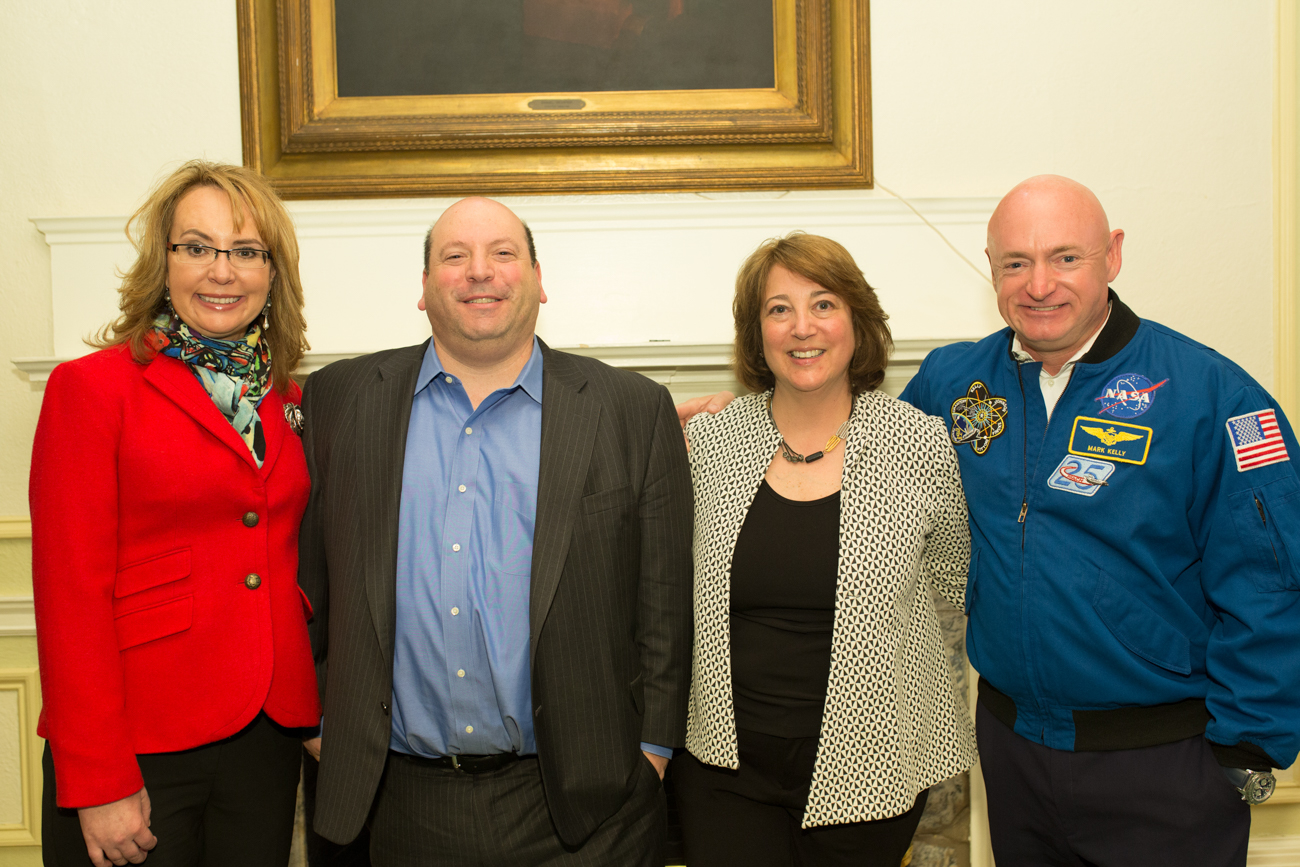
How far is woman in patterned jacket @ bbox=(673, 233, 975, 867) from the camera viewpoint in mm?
1579

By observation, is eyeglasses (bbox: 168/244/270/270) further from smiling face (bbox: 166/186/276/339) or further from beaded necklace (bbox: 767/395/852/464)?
beaded necklace (bbox: 767/395/852/464)

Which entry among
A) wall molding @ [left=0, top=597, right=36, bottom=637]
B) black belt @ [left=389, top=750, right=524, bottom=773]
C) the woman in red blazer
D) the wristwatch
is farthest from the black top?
wall molding @ [left=0, top=597, right=36, bottom=637]

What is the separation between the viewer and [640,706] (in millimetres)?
1669

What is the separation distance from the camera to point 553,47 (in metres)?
Answer: 2.48

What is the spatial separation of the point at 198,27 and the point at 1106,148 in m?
2.84

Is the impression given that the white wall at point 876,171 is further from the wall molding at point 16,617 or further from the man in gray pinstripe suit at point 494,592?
the man in gray pinstripe suit at point 494,592

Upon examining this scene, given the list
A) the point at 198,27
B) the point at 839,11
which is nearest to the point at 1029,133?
the point at 839,11

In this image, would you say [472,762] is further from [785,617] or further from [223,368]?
[223,368]

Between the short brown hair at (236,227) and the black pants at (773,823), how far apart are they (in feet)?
4.20

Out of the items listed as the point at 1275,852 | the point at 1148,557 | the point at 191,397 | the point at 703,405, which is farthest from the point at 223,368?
the point at 1275,852

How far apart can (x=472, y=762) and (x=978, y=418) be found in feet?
4.21

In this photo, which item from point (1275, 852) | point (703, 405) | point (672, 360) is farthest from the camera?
point (1275, 852)

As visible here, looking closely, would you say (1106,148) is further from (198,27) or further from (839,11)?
(198,27)

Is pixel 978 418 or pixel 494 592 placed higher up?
pixel 978 418
